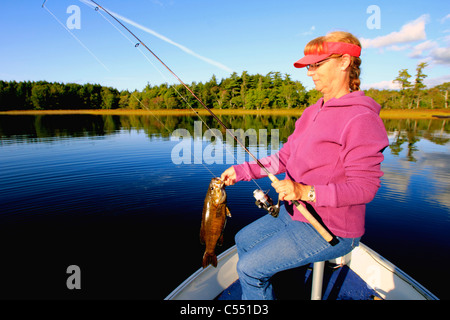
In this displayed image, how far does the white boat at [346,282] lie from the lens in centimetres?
296

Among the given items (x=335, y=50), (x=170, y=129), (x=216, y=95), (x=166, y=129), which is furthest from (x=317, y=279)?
(x=216, y=95)

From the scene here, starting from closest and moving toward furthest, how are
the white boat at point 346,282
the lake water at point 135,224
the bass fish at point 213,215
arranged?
1. the bass fish at point 213,215
2. the white boat at point 346,282
3. the lake water at point 135,224

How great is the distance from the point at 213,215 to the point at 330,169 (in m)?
1.43

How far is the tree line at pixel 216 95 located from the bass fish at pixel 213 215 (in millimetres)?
72022

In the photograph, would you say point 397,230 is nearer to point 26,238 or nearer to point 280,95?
point 26,238

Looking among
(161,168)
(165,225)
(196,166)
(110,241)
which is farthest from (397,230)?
(161,168)

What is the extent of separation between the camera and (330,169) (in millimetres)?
1986

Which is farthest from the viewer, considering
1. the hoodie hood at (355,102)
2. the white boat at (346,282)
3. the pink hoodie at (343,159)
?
the white boat at (346,282)

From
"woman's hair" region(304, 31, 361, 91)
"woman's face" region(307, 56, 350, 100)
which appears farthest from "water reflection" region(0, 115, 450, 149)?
"woman's face" region(307, 56, 350, 100)

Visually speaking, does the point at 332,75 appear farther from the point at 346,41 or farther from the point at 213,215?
the point at 213,215

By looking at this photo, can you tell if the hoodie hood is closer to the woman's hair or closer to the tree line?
the woman's hair

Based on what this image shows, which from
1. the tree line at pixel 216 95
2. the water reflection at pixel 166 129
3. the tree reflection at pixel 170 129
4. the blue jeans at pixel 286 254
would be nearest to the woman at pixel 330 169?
the blue jeans at pixel 286 254

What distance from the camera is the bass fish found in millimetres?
2730

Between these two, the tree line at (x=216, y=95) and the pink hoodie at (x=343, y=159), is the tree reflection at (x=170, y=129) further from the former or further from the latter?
the tree line at (x=216, y=95)
